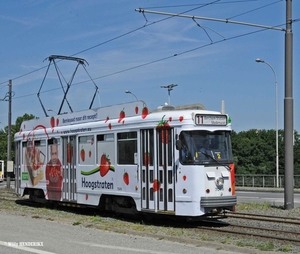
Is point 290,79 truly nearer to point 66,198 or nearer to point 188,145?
point 188,145

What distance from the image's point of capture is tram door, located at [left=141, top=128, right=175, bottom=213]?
46.2 ft

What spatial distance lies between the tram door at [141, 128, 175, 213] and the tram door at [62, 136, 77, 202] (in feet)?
13.8

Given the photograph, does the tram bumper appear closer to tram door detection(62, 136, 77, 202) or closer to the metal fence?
tram door detection(62, 136, 77, 202)

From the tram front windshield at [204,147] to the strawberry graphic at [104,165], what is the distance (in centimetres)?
323

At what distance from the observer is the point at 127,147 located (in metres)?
15.7

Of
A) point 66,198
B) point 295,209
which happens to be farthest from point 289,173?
point 66,198

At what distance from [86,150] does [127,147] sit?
2.47 m

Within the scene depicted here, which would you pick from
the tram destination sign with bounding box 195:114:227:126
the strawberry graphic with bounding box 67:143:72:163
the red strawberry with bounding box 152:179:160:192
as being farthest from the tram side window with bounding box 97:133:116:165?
the tram destination sign with bounding box 195:114:227:126

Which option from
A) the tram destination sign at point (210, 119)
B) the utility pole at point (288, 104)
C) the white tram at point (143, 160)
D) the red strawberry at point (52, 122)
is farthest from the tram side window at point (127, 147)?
the utility pole at point (288, 104)

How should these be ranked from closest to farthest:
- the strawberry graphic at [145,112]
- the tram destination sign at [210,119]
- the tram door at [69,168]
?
the tram destination sign at [210,119]
the strawberry graphic at [145,112]
the tram door at [69,168]

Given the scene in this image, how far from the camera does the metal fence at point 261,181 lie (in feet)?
131

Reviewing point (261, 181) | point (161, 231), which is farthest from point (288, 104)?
point (261, 181)

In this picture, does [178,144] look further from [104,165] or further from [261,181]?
[261,181]

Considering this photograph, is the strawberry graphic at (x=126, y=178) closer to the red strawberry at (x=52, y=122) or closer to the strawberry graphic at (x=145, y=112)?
the strawberry graphic at (x=145, y=112)
